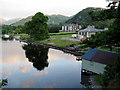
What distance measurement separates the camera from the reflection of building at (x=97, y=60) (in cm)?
2686

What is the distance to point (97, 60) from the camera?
1075 inches

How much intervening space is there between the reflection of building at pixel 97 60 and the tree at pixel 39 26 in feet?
166

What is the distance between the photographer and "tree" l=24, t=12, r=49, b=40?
77438mm

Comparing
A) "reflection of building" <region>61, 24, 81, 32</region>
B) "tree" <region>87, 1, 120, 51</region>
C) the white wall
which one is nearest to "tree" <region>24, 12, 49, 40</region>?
the white wall

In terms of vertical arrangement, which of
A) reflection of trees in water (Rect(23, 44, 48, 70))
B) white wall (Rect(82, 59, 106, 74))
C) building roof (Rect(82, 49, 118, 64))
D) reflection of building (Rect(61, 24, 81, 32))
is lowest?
reflection of trees in water (Rect(23, 44, 48, 70))

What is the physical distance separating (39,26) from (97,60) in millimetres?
54697

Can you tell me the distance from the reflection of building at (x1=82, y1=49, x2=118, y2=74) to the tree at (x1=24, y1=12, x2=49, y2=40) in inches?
1990

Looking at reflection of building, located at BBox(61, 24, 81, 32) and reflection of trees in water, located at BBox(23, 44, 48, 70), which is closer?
reflection of trees in water, located at BBox(23, 44, 48, 70)

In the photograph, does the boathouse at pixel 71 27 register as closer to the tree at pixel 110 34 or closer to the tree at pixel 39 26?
the tree at pixel 39 26

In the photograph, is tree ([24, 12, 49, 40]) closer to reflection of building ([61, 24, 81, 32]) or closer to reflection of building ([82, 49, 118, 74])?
reflection of building ([82, 49, 118, 74])

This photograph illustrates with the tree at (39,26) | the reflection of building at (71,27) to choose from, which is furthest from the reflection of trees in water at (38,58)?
the reflection of building at (71,27)

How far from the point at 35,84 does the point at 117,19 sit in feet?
54.7

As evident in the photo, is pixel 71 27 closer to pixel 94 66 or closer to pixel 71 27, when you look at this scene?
pixel 71 27

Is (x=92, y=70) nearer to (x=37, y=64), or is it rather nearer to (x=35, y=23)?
(x=37, y=64)
